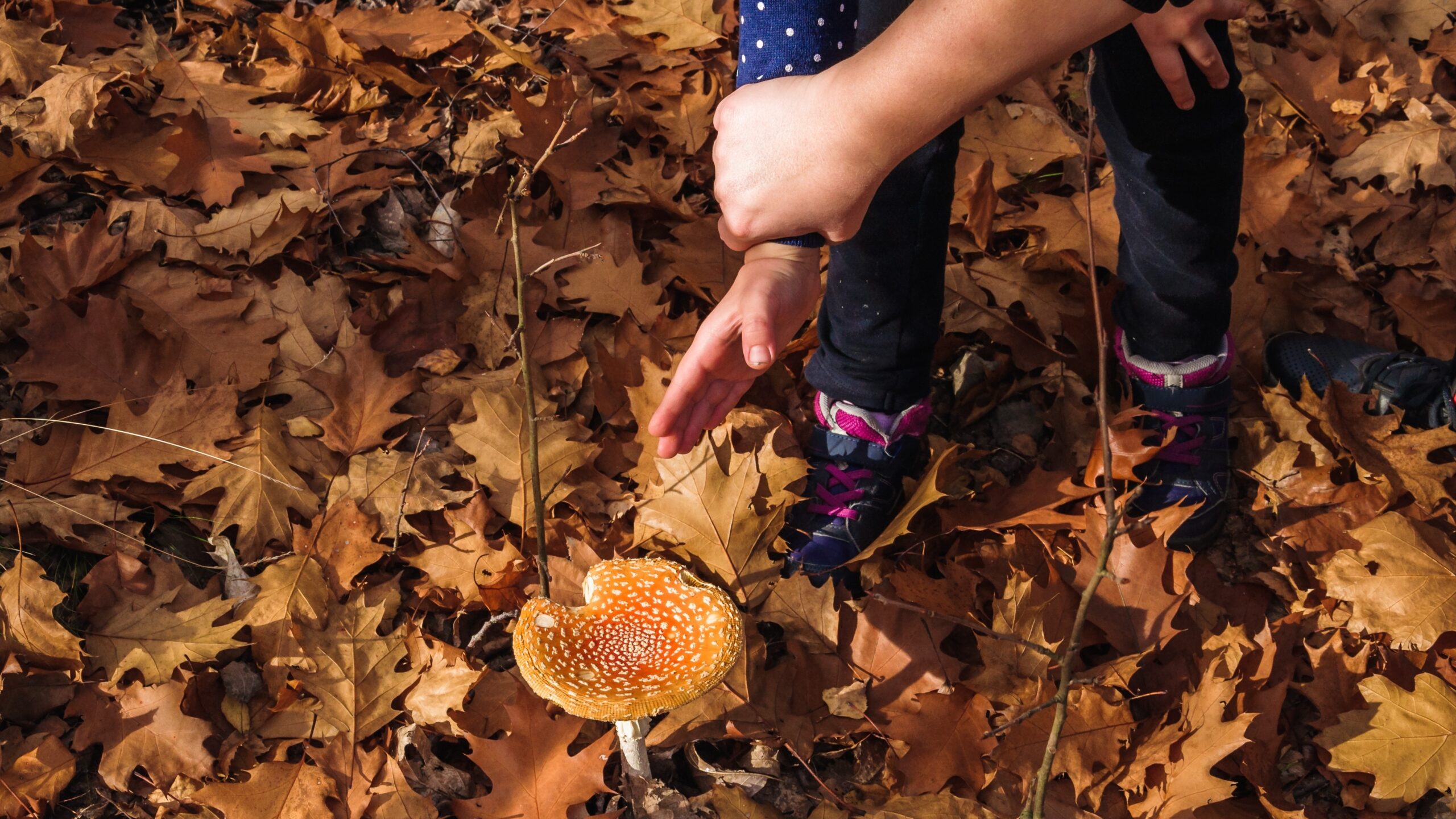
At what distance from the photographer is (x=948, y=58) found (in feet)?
3.74

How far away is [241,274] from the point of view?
2.36 meters

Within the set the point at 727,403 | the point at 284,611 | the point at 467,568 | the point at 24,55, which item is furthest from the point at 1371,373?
the point at 24,55

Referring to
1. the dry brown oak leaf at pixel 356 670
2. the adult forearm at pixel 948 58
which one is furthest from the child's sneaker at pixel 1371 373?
the dry brown oak leaf at pixel 356 670

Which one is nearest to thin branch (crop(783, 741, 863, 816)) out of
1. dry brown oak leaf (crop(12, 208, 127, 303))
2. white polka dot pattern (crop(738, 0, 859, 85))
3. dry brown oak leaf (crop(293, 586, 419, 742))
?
dry brown oak leaf (crop(293, 586, 419, 742))

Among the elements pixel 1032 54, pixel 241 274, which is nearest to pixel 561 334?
pixel 241 274

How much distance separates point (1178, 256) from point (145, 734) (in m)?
2.29

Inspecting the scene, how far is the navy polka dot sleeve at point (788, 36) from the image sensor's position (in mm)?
1489

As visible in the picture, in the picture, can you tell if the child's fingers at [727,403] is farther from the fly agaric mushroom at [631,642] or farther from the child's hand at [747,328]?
the fly agaric mushroom at [631,642]

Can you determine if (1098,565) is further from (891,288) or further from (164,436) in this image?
(164,436)

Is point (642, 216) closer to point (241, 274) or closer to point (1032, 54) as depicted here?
point (241, 274)

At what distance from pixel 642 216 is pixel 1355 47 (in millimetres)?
2442

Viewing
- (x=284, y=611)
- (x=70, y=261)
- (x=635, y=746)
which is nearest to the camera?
(x=635, y=746)

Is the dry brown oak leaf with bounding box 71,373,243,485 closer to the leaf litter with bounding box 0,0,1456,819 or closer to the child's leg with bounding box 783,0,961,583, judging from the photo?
the leaf litter with bounding box 0,0,1456,819

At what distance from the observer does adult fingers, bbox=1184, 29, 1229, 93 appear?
141 centimetres
